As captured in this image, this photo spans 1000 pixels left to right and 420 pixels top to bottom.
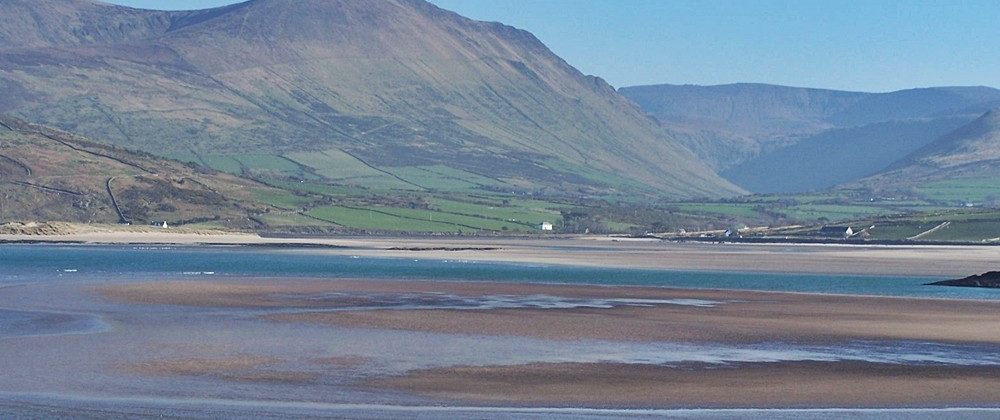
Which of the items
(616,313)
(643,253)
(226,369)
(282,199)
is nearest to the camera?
(226,369)

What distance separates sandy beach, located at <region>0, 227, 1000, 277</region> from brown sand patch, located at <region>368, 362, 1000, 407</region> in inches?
1915

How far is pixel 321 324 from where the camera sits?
145ft

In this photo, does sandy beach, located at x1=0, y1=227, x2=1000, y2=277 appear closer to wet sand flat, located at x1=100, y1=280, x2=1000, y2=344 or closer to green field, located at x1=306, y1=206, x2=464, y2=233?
green field, located at x1=306, y1=206, x2=464, y2=233

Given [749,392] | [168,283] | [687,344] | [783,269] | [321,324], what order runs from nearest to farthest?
[749,392] → [687,344] → [321,324] → [168,283] → [783,269]

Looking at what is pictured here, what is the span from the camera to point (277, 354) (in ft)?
119

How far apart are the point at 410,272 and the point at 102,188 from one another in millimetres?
74993

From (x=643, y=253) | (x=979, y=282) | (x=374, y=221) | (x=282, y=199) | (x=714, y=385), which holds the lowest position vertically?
(x=714, y=385)

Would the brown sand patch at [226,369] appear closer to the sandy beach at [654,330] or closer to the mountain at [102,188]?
the sandy beach at [654,330]

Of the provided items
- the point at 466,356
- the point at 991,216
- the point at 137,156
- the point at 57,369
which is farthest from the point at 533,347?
the point at 137,156

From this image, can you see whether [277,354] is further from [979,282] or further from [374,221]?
[374,221]

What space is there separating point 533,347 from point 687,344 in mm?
4222

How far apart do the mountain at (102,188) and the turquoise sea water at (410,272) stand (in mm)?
40475

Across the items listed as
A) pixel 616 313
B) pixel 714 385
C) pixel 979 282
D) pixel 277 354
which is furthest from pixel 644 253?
pixel 714 385

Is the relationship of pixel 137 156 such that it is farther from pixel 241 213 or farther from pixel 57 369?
pixel 57 369
